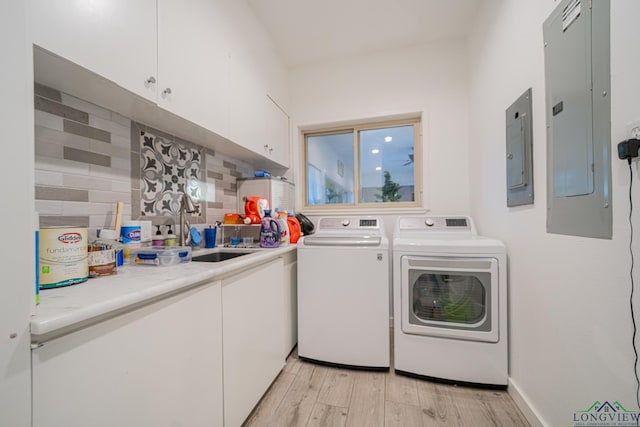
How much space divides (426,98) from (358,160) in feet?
2.87

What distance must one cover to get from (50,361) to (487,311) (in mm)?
1958

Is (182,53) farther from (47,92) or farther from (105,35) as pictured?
(47,92)

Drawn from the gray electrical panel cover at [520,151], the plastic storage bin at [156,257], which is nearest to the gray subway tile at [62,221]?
the plastic storage bin at [156,257]

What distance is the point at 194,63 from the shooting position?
1.31 metres

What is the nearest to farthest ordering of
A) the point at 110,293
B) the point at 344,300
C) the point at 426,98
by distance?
1. the point at 110,293
2. the point at 344,300
3. the point at 426,98

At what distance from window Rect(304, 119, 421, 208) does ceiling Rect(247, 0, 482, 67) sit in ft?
2.48

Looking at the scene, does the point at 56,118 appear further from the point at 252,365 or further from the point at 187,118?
the point at 252,365

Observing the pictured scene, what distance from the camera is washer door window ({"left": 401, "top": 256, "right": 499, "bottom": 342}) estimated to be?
1553mm

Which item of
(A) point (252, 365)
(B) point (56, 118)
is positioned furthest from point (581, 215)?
(B) point (56, 118)

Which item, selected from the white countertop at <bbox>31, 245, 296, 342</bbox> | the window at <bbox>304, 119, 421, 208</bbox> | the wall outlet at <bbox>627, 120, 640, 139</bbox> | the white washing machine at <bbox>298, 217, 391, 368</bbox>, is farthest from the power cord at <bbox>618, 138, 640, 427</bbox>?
the window at <bbox>304, 119, 421, 208</bbox>

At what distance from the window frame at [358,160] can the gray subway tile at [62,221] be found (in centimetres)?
191

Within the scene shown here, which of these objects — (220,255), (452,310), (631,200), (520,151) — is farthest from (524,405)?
(220,255)

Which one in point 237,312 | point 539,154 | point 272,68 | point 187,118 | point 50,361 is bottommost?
point 237,312

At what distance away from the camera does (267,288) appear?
149 cm
